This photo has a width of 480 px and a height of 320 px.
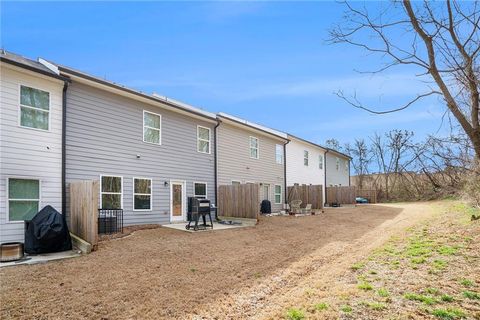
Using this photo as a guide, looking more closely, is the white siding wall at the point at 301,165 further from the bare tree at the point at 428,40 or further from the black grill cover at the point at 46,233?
the bare tree at the point at 428,40

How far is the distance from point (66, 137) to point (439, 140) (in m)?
10.0

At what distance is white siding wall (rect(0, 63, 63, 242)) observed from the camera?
8586mm

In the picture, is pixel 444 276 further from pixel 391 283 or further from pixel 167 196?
pixel 167 196

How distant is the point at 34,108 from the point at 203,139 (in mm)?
7609

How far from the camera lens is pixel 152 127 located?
43.3 feet

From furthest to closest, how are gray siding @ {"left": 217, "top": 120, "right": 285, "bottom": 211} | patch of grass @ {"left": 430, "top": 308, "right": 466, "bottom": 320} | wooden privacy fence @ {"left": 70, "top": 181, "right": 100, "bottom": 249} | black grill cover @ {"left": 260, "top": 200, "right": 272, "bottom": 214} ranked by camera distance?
black grill cover @ {"left": 260, "top": 200, "right": 272, "bottom": 214} → gray siding @ {"left": 217, "top": 120, "right": 285, "bottom": 211} → wooden privacy fence @ {"left": 70, "top": 181, "right": 100, "bottom": 249} → patch of grass @ {"left": 430, "top": 308, "right": 466, "bottom": 320}

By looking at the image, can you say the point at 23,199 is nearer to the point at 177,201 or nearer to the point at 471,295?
the point at 177,201

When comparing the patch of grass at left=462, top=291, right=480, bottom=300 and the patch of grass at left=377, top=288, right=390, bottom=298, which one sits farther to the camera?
the patch of grass at left=377, top=288, right=390, bottom=298

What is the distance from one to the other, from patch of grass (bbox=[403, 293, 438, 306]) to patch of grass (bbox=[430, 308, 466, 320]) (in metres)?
0.23

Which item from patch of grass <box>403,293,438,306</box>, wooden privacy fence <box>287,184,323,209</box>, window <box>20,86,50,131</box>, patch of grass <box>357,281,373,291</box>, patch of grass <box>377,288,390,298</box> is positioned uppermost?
window <box>20,86,50,131</box>

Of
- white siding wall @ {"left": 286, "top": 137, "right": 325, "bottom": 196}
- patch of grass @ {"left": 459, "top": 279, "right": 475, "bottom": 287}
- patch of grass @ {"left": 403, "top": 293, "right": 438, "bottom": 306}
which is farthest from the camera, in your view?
white siding wall @ {"left": 286, "top": 137, "right": 325, "bottom": 196}

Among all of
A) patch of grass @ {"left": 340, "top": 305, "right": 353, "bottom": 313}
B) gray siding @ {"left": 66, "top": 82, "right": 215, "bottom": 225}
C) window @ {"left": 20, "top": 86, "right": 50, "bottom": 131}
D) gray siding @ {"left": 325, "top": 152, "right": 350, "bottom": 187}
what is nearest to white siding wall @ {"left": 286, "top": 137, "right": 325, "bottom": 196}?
gray siding @ {"left": 325, "top": 152, "right": 350, "bottom": 187}

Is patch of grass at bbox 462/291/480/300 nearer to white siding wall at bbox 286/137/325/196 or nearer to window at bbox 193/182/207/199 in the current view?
window at bbox 193/182/207/199

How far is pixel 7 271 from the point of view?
643cm
